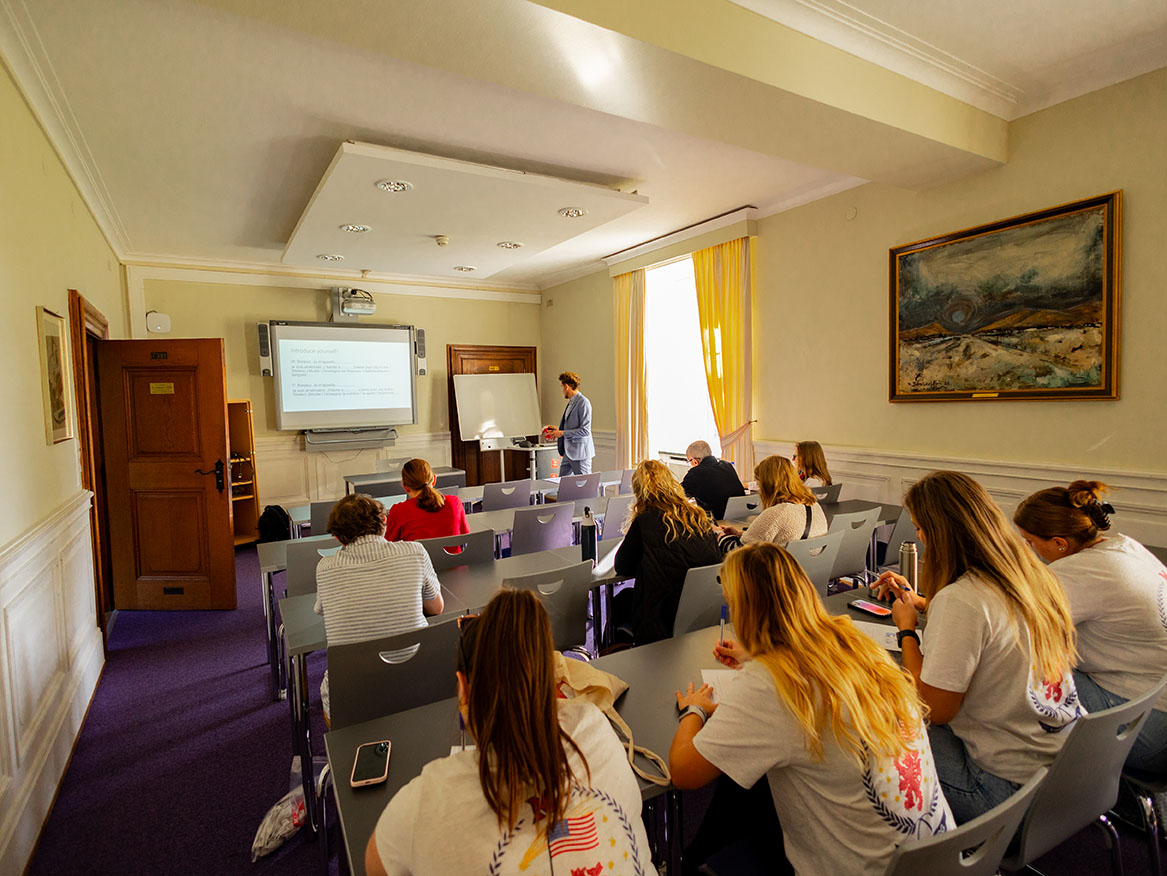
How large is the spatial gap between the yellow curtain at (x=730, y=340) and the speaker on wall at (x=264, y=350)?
4.70m

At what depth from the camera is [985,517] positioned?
1.52m

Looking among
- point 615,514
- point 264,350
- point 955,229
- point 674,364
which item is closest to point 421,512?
point 615,514

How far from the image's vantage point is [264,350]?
6.89 m

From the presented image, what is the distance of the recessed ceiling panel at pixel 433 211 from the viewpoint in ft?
12.5

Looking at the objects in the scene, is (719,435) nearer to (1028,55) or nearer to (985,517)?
(1028,55)

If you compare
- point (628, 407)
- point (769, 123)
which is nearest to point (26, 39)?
point (769, 123)

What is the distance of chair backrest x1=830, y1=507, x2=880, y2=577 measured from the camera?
2.96 m

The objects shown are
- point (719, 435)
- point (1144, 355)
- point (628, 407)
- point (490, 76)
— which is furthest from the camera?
point (628, 407)

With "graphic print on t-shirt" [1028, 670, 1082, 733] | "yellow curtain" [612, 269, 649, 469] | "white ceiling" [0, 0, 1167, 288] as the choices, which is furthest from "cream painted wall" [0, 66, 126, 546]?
"yellow curtain" [612, 269, 649, 469]

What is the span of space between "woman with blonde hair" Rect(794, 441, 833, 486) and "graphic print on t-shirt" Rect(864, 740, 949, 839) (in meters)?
3.19

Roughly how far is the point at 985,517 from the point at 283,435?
23.3 ft

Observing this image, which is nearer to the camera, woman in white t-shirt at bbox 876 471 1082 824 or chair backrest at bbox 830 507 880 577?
woman in white t-shirt at bbox 876 471 1082 824

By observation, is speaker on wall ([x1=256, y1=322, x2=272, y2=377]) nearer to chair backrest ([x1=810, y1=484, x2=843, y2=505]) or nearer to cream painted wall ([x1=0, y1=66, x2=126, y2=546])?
cream painted wall ([x1=0, y1=66, x2=126, y2=546])

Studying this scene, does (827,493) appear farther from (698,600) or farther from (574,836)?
(574,836)
